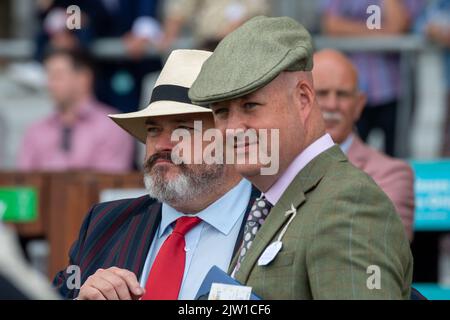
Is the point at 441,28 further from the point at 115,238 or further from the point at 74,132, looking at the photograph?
the point at 115,238

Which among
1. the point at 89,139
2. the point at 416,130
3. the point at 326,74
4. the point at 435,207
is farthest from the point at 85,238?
the point at 416,130

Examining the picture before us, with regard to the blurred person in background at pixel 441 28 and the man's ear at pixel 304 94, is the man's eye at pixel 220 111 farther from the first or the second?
the blurred person in background at pixel 441 28

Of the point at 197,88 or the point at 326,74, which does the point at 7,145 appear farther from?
the point at 197,88

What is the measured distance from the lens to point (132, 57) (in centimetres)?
924

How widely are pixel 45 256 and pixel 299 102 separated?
481 cm

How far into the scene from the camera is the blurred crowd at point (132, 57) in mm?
8477

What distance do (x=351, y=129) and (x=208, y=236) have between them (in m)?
1.90

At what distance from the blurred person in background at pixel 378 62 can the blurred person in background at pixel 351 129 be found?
7.50 feet

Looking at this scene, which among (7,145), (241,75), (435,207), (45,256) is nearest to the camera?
(241,75)

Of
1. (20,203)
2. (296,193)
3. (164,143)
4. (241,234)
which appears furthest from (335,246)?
(20,203)

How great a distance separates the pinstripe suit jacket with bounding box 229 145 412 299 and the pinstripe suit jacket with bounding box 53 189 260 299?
635 mm

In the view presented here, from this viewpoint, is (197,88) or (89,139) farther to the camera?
(89,139)

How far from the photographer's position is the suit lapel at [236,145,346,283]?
11.3ft
